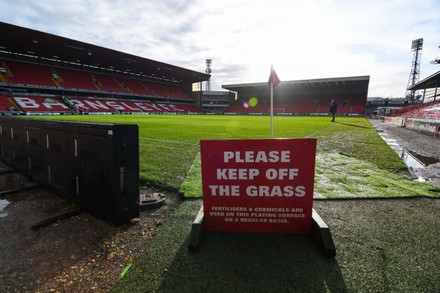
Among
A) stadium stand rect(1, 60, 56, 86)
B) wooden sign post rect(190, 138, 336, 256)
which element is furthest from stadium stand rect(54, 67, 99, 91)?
wooden sign post rect(190, 138, 336, 256)

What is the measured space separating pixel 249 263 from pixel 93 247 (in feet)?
5.33

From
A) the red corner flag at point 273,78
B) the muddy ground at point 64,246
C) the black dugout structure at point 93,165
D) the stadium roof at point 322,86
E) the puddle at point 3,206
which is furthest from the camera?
the stadium roof at point 322,86

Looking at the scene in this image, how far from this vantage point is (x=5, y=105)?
3294 cm

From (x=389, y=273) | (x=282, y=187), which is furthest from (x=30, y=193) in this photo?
(x=389, y=273)

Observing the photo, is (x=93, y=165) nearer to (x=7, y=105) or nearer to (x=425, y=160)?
(x=425, y=160)

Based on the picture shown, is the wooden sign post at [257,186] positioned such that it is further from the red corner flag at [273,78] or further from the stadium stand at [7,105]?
the stadium stand at [7,105]

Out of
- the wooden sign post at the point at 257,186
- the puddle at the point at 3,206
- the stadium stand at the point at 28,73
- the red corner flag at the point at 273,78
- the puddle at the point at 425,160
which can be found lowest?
the puddle at the point at 3,206

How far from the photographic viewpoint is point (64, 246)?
8.06 ft

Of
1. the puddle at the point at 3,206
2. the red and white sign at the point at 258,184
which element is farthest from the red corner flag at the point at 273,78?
the puddle at the point at 3,206

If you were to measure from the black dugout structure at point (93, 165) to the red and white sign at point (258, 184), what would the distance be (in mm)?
1060

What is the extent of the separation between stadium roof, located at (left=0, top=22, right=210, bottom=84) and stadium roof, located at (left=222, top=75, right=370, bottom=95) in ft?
64.1

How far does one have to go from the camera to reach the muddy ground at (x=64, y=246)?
1.95 meters

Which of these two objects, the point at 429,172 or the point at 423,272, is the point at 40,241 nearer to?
the point at 423,272

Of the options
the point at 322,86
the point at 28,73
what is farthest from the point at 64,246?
the point at 322,86
